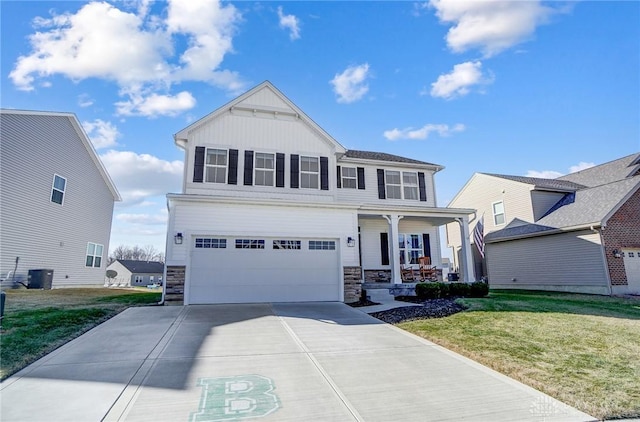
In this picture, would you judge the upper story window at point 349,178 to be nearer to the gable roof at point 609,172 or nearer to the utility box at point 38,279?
the utility box at point 38,279

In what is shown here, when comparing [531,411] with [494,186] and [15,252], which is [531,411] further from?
[494,186]

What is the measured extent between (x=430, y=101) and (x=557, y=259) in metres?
10.6

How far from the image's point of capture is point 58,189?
51.7 feet

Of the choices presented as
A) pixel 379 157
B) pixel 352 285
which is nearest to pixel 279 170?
pixel 352 285

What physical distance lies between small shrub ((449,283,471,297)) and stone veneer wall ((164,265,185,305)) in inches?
373

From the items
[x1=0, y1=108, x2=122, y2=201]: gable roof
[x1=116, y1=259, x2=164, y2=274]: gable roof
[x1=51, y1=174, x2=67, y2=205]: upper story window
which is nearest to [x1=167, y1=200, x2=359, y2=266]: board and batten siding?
[x1=51, y1=174, x2=67, y2=205]: upper story window

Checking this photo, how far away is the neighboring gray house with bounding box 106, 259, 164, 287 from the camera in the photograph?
4641cm

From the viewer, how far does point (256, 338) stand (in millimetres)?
6512

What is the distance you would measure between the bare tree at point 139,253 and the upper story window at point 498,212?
8946cm

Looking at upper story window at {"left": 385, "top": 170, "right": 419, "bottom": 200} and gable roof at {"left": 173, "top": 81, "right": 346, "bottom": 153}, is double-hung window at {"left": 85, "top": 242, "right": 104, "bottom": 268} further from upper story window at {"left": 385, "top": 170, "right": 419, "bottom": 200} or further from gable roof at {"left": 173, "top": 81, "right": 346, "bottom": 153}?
upper story window at {"left": 385, "top": 170, "right": 419, "bottom": 200}

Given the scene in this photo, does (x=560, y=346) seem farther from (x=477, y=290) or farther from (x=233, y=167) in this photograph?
(x=233, y=167)

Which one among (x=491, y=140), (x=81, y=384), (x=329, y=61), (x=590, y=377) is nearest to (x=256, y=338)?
(x=81, y=384)

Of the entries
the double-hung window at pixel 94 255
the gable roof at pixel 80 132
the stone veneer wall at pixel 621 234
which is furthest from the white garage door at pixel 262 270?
the stone veneer wall at pixel 621 234

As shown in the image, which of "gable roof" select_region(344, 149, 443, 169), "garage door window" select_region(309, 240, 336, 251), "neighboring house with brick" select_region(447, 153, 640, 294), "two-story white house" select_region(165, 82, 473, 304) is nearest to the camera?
"two-story white house" select_region(165, 82, 473, 304)
